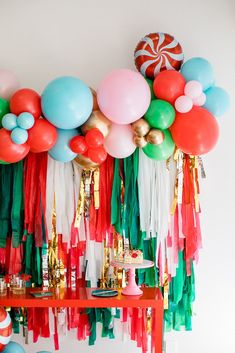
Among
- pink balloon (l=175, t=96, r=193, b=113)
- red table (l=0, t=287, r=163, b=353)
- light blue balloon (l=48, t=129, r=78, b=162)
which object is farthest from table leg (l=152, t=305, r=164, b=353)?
pink balloon (l=175, t=96, r=193, b=113)

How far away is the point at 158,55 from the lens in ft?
9.91

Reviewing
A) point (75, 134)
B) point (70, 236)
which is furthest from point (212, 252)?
point (75, 134)

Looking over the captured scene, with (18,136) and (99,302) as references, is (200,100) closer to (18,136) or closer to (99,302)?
(18,136)

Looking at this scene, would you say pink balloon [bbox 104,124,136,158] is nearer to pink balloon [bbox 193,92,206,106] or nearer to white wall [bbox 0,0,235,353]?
pink balloon [bbox 193,92,206,106]

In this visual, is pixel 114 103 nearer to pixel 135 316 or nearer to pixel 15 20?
pixel 15 20

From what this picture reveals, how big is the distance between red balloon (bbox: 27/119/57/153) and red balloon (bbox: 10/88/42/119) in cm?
6

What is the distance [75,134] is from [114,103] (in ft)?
1.00

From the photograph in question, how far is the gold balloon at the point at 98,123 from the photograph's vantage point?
2867 mm

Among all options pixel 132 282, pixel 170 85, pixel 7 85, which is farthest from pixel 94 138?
pixel 132 282

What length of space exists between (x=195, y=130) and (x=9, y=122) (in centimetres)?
97

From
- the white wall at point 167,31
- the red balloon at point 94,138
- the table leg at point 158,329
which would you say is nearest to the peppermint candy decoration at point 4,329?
the white wall at point 167,31

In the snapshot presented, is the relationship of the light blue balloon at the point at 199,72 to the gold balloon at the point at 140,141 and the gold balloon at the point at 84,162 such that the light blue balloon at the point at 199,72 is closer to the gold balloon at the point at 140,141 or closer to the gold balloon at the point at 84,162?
the gold balloon at the point at 140,141

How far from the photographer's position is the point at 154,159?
2.95m

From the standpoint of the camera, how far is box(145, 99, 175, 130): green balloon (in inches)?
111
